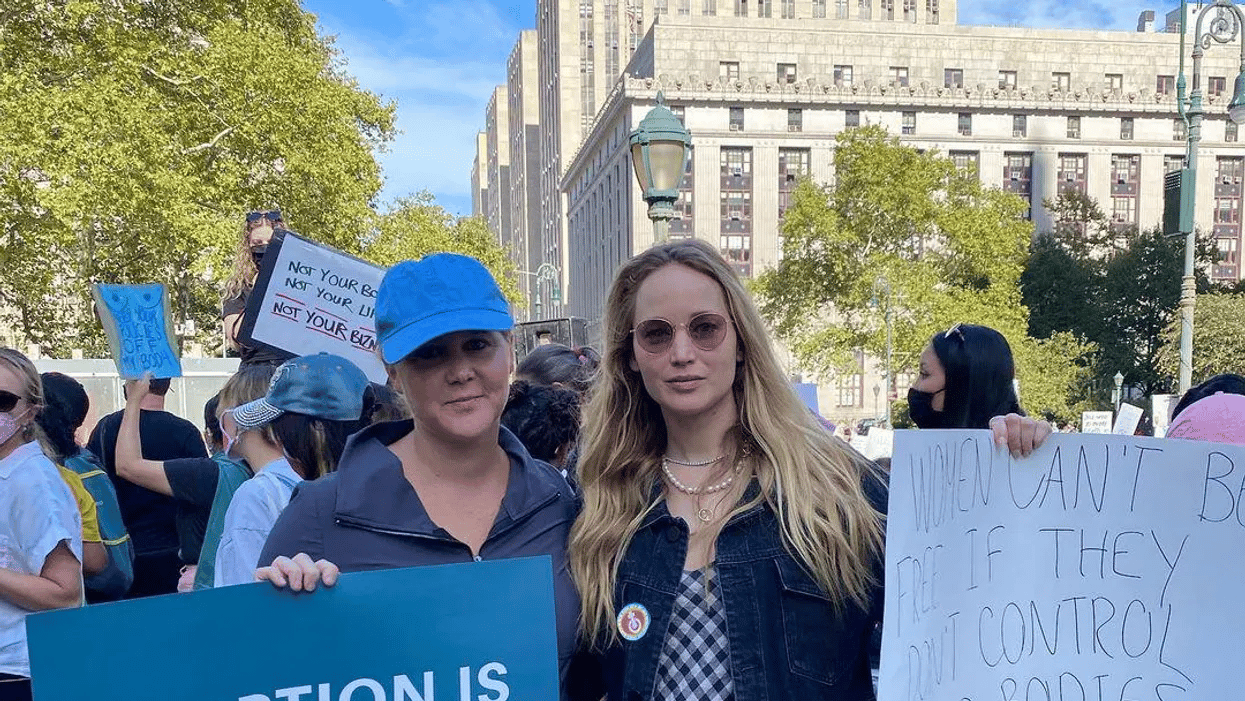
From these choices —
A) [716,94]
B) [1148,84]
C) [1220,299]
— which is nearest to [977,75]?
[1148,84]

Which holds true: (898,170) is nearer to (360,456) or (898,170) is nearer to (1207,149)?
(360,456)

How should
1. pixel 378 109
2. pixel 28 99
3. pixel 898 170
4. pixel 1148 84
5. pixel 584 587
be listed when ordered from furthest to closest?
pixel 1148 84 < pixel 898 170 < pixel 378 109 < pixel 28 99 < pixel 584 587

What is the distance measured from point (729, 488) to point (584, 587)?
38 cm

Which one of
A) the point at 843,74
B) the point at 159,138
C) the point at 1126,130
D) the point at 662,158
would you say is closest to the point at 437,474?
the point at 662,158

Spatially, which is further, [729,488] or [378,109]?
[378,109]

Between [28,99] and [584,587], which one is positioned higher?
[28,99]

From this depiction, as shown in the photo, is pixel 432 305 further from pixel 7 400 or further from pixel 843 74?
pixel 843 74

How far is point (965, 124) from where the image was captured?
2466 inches

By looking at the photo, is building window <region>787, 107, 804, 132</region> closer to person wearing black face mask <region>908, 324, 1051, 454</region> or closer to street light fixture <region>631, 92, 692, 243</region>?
street light fixture <region>631, 92, 692, 243</region>

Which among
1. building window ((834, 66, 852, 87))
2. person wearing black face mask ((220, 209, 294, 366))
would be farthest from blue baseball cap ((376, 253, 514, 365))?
building window ((834, 66, 852, 87))


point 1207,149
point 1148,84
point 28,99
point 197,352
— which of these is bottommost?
point 197,352

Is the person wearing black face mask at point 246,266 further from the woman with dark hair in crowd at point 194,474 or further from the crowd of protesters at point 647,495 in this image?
the crowd of protesters at point 647,495

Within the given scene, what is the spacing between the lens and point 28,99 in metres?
12.7

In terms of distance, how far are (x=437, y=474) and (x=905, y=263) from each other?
33144 millimetres
